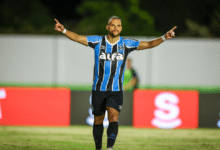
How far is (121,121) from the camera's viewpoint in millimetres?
10312

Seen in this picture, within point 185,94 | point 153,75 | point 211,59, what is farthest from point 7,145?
point 211,59

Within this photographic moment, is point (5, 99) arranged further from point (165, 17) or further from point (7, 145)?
point (165, 17)

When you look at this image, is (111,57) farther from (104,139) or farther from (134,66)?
(134,66)

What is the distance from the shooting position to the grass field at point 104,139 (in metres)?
7.43

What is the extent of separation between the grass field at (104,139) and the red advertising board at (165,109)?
30 cm

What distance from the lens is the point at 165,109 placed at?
33.5ft

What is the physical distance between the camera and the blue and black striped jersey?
598cm

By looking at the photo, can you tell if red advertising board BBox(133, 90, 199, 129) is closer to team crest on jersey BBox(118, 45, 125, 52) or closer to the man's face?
team crest on jersey BBox(118, 45, 125, 52)

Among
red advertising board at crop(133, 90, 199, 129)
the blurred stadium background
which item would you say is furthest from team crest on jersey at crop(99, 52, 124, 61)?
red advertising board at crop(133, 90, 199, 129)

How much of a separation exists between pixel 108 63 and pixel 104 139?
2.72m

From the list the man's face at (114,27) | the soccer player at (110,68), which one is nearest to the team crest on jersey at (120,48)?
the soccer player at (110,68)

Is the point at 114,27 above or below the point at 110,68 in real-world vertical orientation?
above

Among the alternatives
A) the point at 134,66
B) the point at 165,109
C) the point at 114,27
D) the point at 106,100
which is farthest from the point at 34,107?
the point at 134,66

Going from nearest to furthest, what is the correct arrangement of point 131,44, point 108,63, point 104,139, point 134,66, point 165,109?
point 108,63
point 131,44
point 104,139
point 165,109
point 134,66
